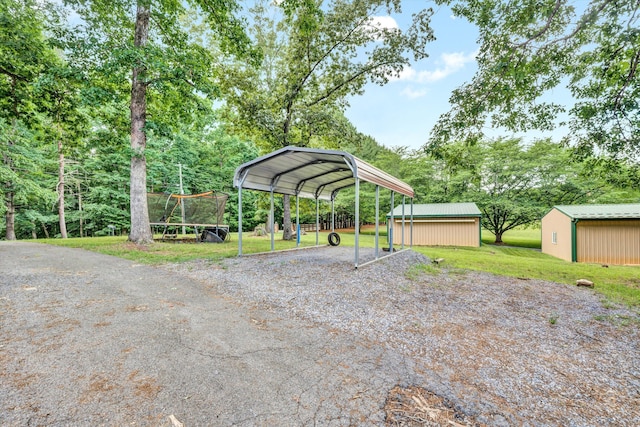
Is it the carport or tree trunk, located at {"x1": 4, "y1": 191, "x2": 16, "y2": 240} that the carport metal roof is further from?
tree trunk, located at {"x1": 4, "y1": 191, "x2": 16, "y2": 240}

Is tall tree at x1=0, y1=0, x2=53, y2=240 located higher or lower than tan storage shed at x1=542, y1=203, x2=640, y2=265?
higher

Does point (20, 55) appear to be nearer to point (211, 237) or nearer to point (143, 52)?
point (143, 52)

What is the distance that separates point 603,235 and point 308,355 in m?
15.6

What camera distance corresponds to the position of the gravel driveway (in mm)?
1713

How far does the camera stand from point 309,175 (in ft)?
29.3

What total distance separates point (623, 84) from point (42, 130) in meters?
17.0

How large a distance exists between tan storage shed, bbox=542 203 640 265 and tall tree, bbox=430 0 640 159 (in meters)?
8.17

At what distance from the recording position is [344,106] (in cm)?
1403

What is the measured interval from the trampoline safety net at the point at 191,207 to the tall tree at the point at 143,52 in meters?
2.15

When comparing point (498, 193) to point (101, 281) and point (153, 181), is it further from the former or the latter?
point (153, 181)

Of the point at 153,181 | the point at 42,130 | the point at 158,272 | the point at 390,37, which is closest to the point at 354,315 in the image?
the point at 158,272

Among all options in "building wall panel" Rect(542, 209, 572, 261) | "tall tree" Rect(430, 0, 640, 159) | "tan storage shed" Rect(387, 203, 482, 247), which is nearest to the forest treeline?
"tall tree" Rect(430, 0, 640, 159)

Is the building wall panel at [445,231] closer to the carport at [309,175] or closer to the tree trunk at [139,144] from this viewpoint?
the carport at [309,175]

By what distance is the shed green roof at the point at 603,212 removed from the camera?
11461 mm
